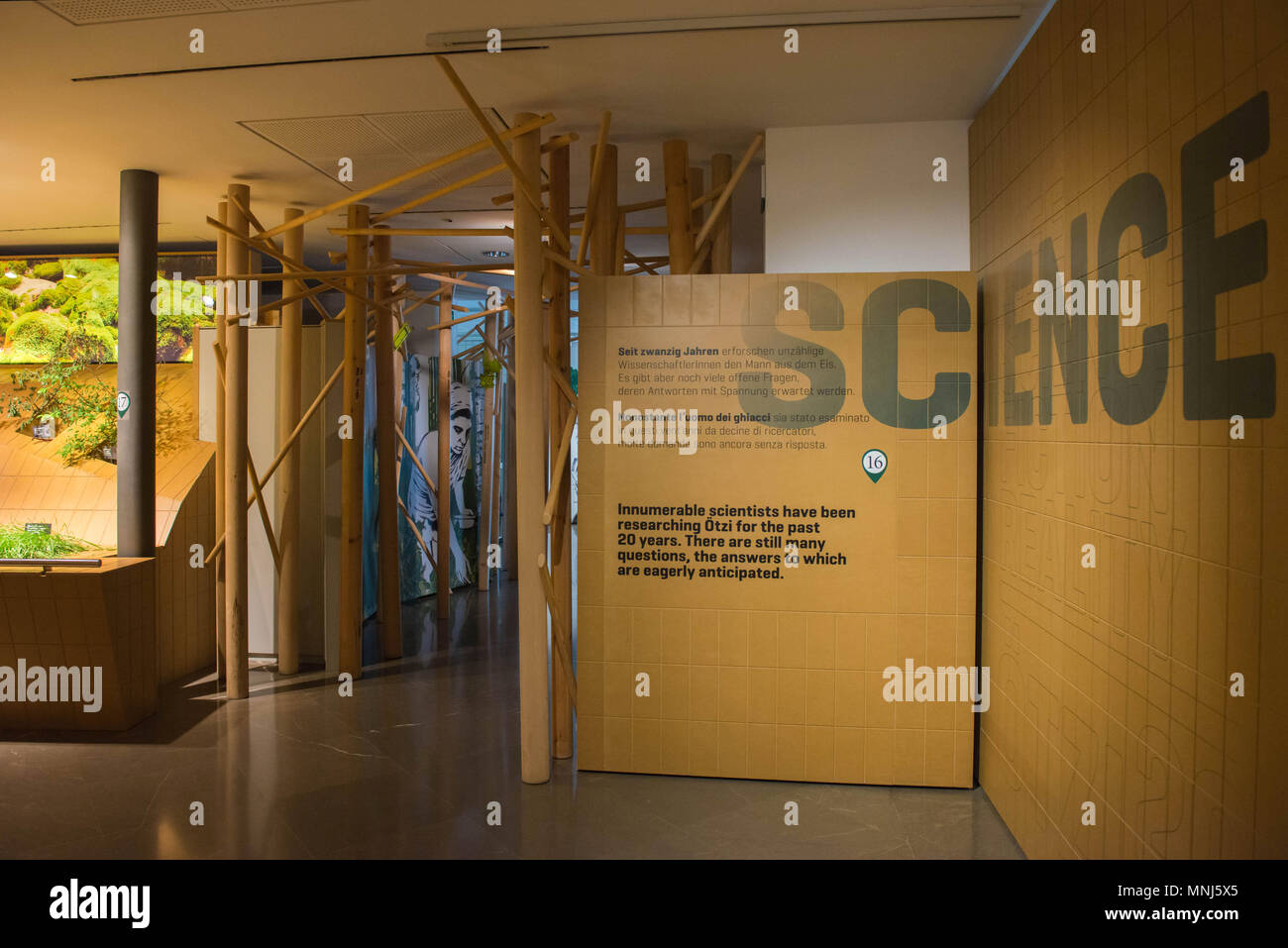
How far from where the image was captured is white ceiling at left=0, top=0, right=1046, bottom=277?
3.42 m

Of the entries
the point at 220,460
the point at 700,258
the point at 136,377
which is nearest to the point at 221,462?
the point at 220,460

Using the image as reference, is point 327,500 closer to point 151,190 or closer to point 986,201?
point 151,190

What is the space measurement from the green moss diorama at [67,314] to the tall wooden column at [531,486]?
4.60 m

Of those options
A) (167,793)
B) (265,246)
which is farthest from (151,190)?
(167,793)

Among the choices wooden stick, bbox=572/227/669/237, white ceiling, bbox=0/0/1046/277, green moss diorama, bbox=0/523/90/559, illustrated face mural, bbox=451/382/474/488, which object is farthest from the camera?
illustrated face mural, bbox=451/382/474/488

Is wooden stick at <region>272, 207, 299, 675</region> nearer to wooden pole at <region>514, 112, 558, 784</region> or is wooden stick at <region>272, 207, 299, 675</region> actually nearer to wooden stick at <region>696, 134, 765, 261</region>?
wooden pole at <region>514, 112, 558, 784</region>

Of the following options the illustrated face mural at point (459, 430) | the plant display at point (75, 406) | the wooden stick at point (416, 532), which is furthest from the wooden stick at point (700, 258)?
the illustrated face mural at point (459, 430)

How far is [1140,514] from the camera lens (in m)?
2.48

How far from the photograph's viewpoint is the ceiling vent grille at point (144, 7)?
10.8ft

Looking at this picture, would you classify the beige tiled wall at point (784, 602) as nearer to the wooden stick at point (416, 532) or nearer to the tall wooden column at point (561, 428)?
the tall wooden column at point (561, 428)

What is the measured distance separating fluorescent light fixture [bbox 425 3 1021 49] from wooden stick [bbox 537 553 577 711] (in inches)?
88.1

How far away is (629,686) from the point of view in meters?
4.26

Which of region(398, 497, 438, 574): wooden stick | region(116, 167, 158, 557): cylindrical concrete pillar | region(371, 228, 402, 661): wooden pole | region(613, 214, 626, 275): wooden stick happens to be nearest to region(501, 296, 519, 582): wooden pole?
region(398, 497, 438, 574): wooden stick

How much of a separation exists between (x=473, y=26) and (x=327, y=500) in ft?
12.5
